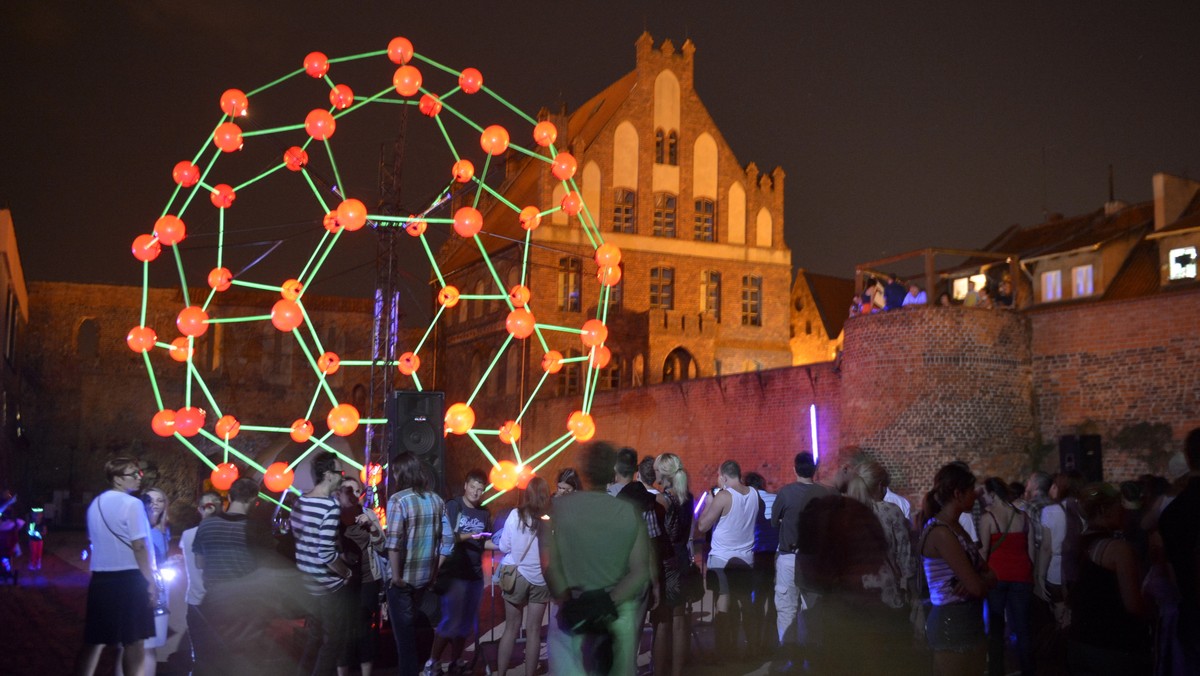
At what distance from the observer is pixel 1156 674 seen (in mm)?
5750

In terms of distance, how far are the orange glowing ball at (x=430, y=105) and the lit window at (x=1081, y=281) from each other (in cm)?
2337

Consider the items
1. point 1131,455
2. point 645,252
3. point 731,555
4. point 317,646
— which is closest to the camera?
point 317,646

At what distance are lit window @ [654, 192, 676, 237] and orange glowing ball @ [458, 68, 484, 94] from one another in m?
22.9

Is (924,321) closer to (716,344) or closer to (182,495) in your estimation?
(716,344)

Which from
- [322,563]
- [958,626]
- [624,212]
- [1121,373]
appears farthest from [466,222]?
[624,212]

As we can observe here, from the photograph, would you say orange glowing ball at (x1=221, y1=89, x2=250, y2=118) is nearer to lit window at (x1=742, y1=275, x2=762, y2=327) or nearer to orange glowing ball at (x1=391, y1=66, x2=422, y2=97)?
orange glowing ball at (x1=391, y1=66, x2=422, y2=97)

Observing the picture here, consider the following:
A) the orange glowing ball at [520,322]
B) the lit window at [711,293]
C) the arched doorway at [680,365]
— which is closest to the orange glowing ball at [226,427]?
the orange glowing ball at [520,322]

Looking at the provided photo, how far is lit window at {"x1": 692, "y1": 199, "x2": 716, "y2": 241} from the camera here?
37.5m

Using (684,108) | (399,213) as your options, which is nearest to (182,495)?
(684,108)

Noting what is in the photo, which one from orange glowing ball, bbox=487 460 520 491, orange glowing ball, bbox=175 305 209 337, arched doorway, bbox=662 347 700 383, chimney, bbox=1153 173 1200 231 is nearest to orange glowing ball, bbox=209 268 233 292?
orange glowing ball, bbox=175 305 209 337

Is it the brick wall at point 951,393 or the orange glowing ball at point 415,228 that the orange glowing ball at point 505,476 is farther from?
the brick wall at point 951,393

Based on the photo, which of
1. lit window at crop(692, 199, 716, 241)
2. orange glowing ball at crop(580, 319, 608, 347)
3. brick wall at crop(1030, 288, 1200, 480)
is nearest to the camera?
orange glowing ball at crop(580, 319, 608, 347)

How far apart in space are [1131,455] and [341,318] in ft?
121

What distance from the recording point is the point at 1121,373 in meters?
17.9
